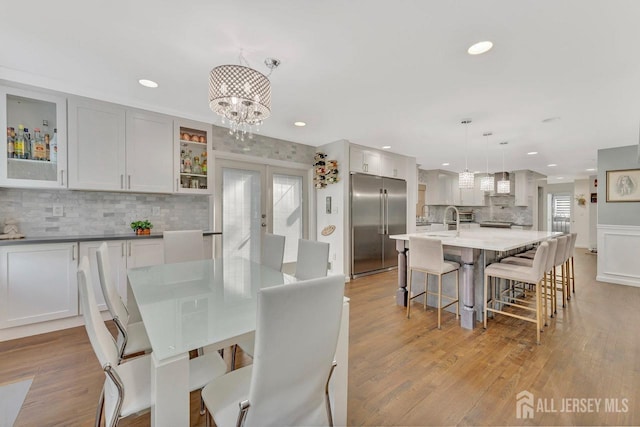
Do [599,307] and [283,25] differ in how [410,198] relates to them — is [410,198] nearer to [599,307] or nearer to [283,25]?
[599,307]

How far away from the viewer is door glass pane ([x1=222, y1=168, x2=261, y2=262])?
4.00 meters

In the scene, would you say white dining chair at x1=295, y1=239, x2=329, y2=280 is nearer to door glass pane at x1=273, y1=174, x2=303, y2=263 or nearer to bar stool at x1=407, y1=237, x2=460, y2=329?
bar stool at x1=407, y1=237, x2=460, y2=329

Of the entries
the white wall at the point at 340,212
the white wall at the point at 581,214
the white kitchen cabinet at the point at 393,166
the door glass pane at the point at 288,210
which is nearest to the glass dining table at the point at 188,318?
the door glass pane at the point at 288,210

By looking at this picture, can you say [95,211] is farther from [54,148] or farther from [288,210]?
[288,210]

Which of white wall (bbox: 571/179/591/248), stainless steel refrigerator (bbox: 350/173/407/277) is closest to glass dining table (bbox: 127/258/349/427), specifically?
stainless steel refrigerator (bbox: 350/173/407/277)

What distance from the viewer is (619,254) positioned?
4.51m

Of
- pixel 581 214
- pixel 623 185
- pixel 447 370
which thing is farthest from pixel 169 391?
pixel 581 214

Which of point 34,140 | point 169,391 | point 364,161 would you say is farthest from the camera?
point 364,161

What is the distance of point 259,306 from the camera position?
0.83 m

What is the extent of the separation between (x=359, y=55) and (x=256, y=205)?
277 cm

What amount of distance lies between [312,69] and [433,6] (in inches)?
39.5

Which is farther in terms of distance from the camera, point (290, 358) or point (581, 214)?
point (581, 214)

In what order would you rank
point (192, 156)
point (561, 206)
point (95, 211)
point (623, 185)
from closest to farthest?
point (95, 211), point (192, 156), point (623, 185), point (561, 206)

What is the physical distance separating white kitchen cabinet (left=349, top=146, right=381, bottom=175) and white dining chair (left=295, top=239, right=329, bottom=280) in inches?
102
